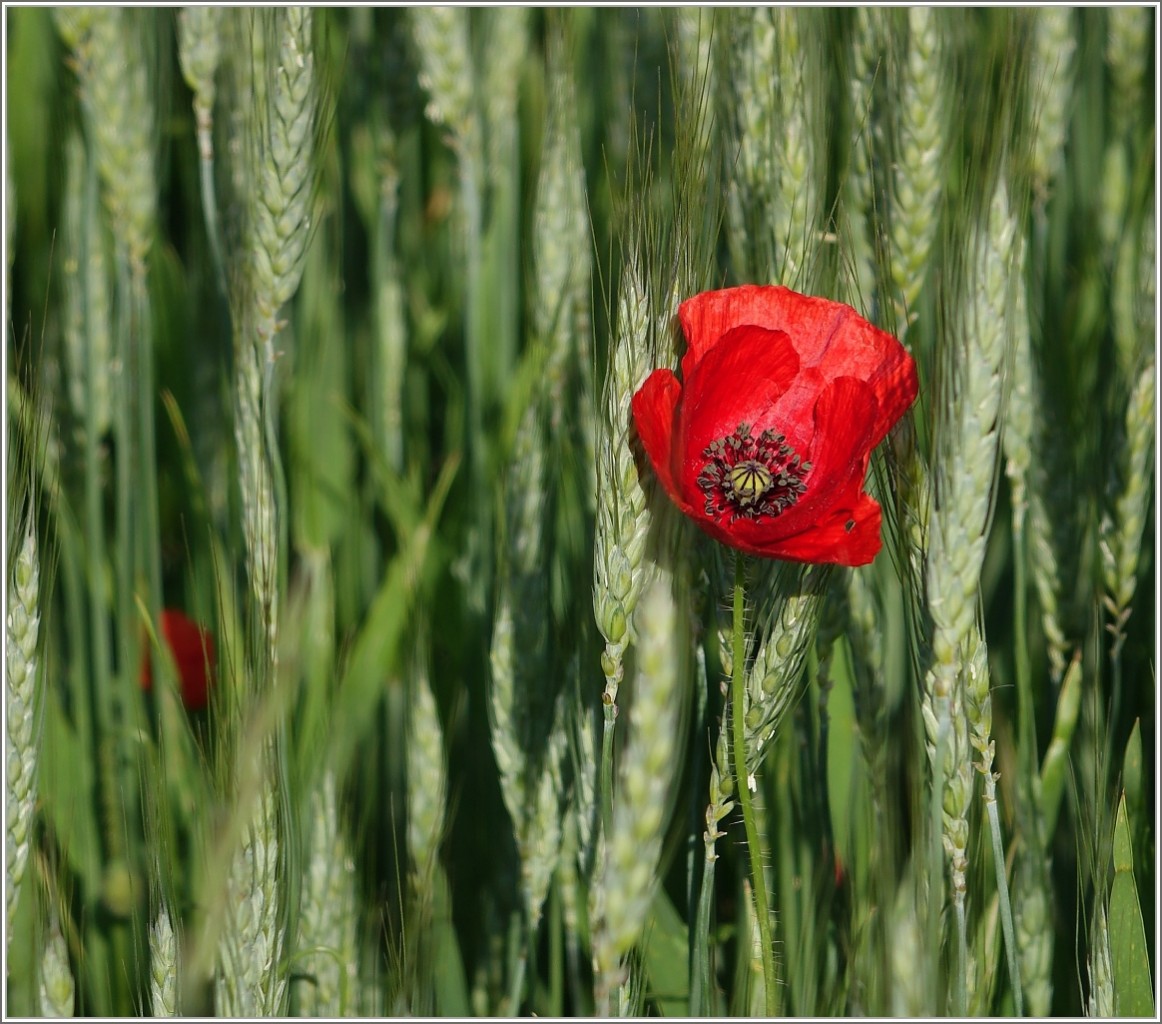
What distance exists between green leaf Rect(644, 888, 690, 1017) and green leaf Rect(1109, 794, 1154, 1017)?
32 centimetres

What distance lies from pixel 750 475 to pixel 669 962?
0.41 m

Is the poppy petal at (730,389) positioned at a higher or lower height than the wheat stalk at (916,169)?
lower

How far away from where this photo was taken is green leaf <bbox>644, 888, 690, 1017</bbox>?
910mm

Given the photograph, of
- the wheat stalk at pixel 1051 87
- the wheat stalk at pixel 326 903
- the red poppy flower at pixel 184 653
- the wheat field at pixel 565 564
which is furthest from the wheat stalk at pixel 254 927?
the wheat stalk at pixel 1051 87

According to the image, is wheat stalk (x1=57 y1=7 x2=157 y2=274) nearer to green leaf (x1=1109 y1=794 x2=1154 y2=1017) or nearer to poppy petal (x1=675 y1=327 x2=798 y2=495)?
poppy petal (x1=675 y1=327 x2=798 y2=495)

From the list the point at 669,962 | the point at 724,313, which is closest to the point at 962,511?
the point at 724,313

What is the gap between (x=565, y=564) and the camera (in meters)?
1.02

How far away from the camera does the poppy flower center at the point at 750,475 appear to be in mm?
818

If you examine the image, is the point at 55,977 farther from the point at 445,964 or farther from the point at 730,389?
the point at 730,389

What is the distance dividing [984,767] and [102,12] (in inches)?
43.1

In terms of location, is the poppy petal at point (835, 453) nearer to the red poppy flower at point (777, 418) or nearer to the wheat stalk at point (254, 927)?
the red poppy flower at point (777, 418)

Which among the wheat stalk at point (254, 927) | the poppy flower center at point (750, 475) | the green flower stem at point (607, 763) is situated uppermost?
the poppy flower center at point (750, 475)

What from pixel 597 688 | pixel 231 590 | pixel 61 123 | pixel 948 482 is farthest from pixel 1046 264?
pixel 61 123

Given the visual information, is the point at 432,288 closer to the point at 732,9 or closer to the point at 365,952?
the point at 732,9
